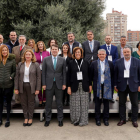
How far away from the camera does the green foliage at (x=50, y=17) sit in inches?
411

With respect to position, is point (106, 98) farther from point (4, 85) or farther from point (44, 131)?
point (4, 85)

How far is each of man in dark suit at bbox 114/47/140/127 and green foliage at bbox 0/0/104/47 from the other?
6887mm

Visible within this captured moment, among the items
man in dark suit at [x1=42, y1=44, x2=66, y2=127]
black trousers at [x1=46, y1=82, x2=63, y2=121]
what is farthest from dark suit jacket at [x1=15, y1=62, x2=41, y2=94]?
black trousers at [x1=46, y1=82, x2=63, y2=121]

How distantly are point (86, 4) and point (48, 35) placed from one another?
3.67m

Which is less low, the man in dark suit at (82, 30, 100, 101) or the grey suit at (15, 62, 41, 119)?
the man in dark suit at (82, 30, 100, 101)

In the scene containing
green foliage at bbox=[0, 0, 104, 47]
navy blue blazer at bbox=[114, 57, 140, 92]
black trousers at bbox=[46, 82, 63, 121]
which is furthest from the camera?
green foliage at bbox=[0, 0, 104, 47]

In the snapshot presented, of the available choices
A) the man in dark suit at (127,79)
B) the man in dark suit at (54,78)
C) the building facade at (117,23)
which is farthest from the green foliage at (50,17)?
the building facade at (117,23)

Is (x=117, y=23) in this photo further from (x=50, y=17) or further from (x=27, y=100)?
(x=27, y=100)

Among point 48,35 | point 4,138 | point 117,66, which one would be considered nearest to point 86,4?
point 48,35

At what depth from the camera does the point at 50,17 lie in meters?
10.6

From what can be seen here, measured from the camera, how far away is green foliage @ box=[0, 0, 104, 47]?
10430mm

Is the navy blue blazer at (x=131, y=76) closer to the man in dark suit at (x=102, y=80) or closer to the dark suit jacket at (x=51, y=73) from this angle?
the man in dark suit at (x=102, y=80)

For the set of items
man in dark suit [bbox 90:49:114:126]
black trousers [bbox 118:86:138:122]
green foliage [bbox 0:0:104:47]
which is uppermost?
green foliage [bbox 0:0:104:47]

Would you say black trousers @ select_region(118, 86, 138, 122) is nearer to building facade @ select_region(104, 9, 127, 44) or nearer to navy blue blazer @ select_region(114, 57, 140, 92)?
navy blue blazer @ select_region(114, 57, 140, 92)
